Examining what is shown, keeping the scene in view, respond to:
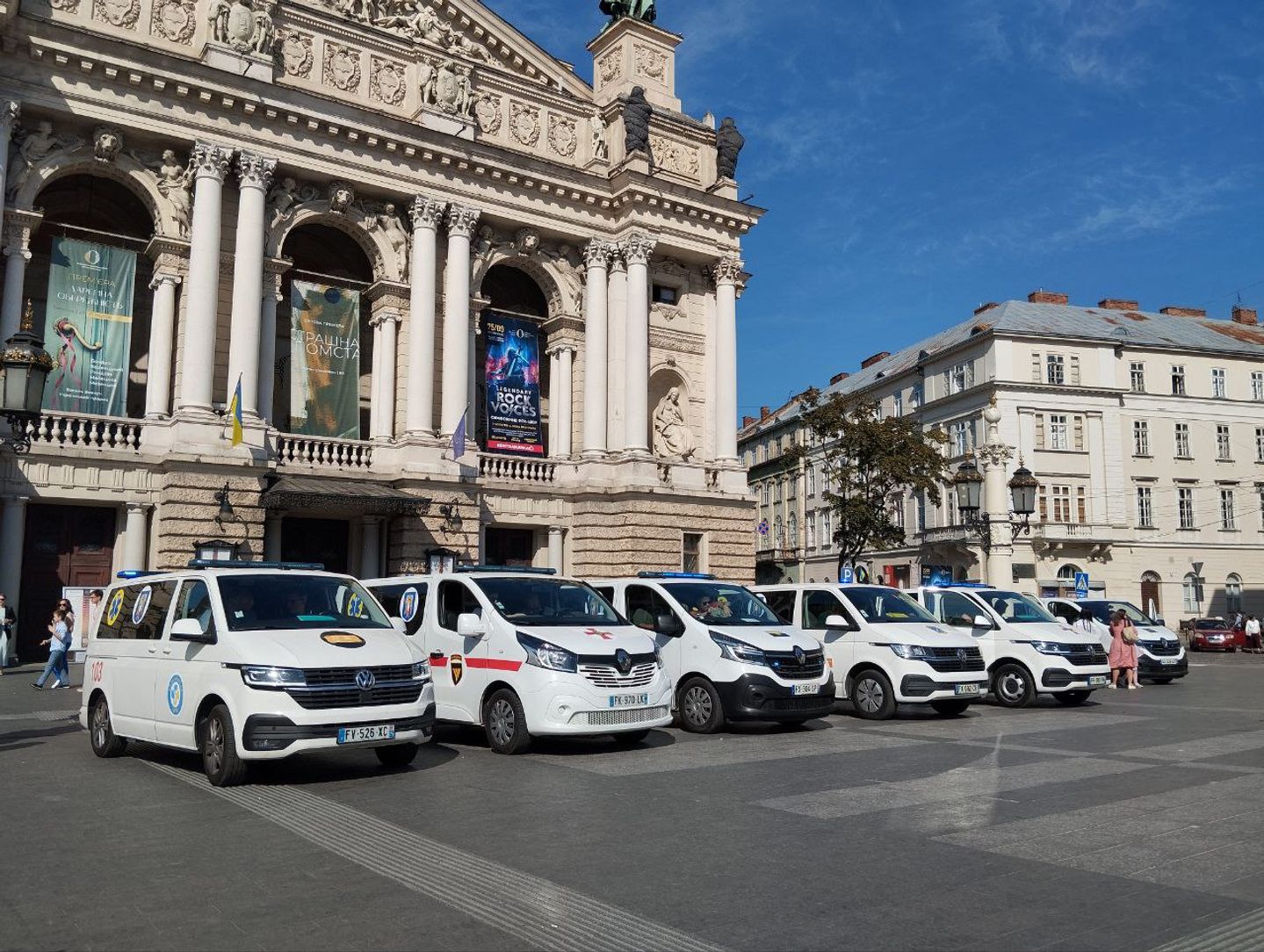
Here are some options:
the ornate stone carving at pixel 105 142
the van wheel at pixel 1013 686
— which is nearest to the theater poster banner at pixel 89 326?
the ornate stone carving at pixel 105 142

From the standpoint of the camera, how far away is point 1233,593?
58.9 meters

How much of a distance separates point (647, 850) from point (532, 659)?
4733 millimetres

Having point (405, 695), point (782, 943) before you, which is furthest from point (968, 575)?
point (782, 943)

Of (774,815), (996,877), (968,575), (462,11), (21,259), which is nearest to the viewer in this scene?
(996,877)

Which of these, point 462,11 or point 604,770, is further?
point 462,11

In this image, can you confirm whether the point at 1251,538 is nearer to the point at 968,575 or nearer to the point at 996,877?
the point at 968,575

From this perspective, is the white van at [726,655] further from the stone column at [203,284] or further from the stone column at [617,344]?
the stone column at [617,344]

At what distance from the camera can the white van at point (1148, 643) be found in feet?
77.7

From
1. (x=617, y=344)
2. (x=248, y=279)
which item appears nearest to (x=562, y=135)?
(x=617, y=344)

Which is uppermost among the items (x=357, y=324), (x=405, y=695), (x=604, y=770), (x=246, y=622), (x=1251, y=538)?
(x=357, y=324)

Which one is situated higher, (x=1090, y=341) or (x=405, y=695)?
(x=1090, y=341)

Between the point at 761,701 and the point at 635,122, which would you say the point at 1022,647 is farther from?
the point at 635,122

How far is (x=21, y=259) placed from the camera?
24641 mm

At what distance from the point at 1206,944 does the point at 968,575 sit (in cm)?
5433
